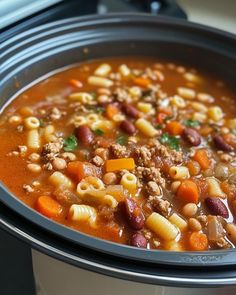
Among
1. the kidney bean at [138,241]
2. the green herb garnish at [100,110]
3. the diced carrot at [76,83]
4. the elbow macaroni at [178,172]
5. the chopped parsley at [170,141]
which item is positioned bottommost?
the kidney bean at [138,241]

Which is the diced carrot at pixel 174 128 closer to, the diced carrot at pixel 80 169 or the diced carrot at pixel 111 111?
the diced carrot at pixel 111 111

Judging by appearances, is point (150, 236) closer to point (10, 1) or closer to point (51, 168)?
point (51, 168)

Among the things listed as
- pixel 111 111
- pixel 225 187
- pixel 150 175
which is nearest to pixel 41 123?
pixel 111 111

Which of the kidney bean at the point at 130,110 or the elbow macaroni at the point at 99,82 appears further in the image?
the elbow macaroni at the point at 99,82

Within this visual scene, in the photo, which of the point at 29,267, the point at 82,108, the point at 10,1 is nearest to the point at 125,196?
the point at 29,267

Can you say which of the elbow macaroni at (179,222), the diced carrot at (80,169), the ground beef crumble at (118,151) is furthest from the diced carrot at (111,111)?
the elbow macaroni at (179,222)

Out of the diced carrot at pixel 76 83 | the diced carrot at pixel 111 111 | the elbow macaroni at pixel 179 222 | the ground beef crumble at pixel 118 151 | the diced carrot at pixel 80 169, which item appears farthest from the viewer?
the diced carrot at pixel 76 83
